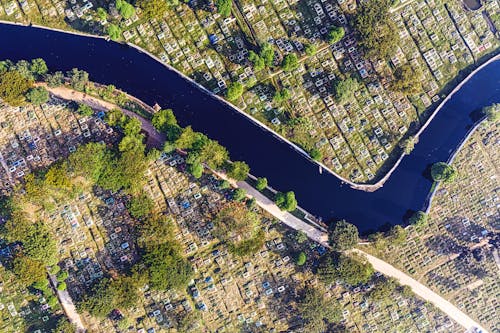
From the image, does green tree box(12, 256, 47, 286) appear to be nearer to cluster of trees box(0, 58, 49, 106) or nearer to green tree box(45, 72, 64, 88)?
cluster of trees box(0, 58, 49, 106)

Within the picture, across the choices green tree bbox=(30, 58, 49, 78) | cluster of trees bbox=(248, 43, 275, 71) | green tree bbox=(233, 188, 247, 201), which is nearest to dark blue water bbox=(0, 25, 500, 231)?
green tree bbox=(30, 58, 49, 78)

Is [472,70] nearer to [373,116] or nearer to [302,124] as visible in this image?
[373,116]

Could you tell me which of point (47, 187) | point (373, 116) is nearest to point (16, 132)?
point (47, 187)

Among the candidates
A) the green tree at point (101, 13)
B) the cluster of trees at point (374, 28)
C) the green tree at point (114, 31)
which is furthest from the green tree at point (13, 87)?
the cluster of trees at point (374, 28)

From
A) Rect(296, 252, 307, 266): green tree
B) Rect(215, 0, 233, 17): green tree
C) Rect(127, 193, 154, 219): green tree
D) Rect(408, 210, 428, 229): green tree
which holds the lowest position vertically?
Rect(408, 210, 428, 229): green tree

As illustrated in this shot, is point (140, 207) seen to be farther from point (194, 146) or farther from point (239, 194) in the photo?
point (239, 194)

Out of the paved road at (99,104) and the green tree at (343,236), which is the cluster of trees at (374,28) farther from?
the paved road at (99,104)

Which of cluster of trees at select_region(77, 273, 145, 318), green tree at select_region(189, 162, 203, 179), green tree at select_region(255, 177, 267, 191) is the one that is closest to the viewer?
cluster of trees at select_region(77, 273, 145, 318)

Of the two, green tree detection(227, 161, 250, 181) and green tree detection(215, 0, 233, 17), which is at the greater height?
green tree detection(215, 0, 233, 17)
